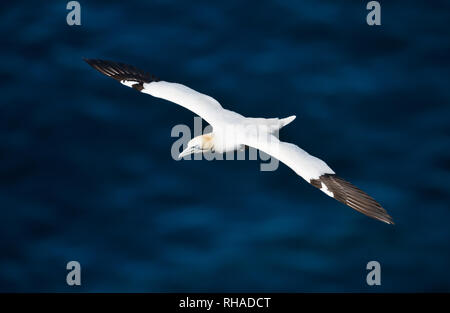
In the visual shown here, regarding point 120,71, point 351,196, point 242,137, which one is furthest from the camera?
point 120,71

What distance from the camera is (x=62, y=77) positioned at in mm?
17203

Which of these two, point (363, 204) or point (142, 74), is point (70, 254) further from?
point (363, 204)

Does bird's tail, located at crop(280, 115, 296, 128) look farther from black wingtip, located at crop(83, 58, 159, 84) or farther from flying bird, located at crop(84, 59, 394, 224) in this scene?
black wingtip, located at crop(83, 58, 159, 84)

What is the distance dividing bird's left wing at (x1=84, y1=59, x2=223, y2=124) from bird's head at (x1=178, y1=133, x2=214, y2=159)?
0.31 metres

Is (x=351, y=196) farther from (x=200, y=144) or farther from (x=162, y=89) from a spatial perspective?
(x=162, y=89)

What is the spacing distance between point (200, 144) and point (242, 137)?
1.06 metres

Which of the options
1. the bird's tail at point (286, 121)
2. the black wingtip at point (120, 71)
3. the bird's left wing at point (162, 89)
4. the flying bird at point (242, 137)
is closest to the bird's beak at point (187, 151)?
the flying bird at point (242, 137)

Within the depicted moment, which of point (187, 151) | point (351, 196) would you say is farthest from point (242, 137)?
point (351, 196)

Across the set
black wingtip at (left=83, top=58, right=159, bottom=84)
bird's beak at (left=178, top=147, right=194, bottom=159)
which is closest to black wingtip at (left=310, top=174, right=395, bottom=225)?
bird's beak at (left=178, top=147, right=194, bottom=159)

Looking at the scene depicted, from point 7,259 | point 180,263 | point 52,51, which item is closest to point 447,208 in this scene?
point 180,263

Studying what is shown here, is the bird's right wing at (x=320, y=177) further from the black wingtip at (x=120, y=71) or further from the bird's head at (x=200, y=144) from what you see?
the black wingtip at (x=120, y=71)

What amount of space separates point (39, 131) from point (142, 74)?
246cm

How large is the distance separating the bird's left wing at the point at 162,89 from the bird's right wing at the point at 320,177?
1.54m

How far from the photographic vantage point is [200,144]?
47.4 feet
